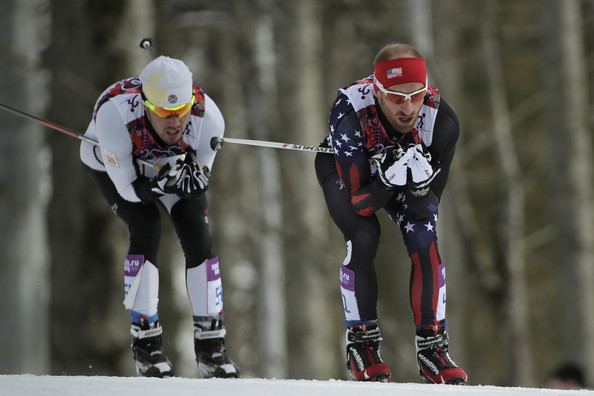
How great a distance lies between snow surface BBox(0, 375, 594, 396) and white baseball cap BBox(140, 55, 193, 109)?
1752 mm

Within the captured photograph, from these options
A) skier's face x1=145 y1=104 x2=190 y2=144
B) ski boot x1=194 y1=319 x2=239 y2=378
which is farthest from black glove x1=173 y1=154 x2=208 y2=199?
ski boot x1=194 y1=319 x2=239 y2=378

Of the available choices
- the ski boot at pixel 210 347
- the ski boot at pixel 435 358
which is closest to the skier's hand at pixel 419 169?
the ski boot at pixel 435 358

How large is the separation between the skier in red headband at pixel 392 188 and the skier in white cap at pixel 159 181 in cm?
88

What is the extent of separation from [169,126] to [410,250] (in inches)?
63.3

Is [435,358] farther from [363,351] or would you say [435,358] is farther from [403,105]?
[403,105]

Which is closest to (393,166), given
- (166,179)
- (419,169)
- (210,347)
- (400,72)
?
(419,169)

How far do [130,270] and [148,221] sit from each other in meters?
0.32

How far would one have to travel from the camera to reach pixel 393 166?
26.8 feet

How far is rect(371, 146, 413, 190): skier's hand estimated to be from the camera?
26.8 ft

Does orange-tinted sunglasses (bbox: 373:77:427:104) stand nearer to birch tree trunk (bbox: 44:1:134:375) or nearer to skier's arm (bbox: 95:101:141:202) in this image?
skier's arm (bbox: 95:101:141:202)

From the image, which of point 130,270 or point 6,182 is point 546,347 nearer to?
point 6,182

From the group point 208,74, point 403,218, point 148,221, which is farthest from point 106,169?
point 208,74

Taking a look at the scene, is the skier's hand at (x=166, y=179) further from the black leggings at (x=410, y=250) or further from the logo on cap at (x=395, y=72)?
the logo on cap at (x=395, y=72)

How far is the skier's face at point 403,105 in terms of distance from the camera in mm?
8266
